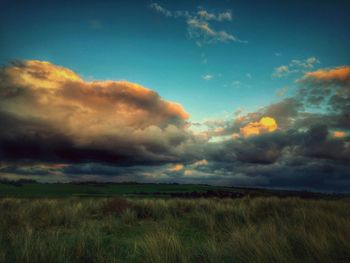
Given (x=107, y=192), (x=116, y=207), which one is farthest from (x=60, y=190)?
(x=116, y=207)

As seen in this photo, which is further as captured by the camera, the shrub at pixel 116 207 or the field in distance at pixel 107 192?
the field in distance at pixel 107 192

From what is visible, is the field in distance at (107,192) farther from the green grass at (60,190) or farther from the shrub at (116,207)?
the shrub at (116,207)

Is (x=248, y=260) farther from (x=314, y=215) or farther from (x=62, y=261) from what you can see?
(x=314, y=215)

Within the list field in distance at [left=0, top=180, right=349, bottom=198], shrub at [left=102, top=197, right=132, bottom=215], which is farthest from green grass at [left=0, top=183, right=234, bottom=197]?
shrub at [left=102, top=197, right=132, bottom=215]

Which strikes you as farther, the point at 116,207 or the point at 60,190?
the point at 60,190

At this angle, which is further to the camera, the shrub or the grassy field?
the grassy field

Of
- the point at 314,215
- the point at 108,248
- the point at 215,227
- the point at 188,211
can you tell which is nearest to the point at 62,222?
the point at 108,248

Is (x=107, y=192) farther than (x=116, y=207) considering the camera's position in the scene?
Yes

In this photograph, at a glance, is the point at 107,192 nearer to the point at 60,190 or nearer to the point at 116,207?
the point at 60,190

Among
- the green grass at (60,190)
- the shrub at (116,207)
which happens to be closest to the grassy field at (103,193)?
the green grass at (60,190)

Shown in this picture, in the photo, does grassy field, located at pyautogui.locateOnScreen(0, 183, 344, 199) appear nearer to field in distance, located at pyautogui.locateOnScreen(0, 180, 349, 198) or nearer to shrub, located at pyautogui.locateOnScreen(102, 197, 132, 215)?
field in distance, located at pyautogui.locateOnScreen(0, 180, 349, 198)

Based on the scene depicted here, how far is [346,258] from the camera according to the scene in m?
4.15

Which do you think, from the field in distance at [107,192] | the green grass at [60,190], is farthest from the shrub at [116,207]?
the green grass at [60,190]

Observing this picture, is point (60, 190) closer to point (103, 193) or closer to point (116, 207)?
point (103, 193)
